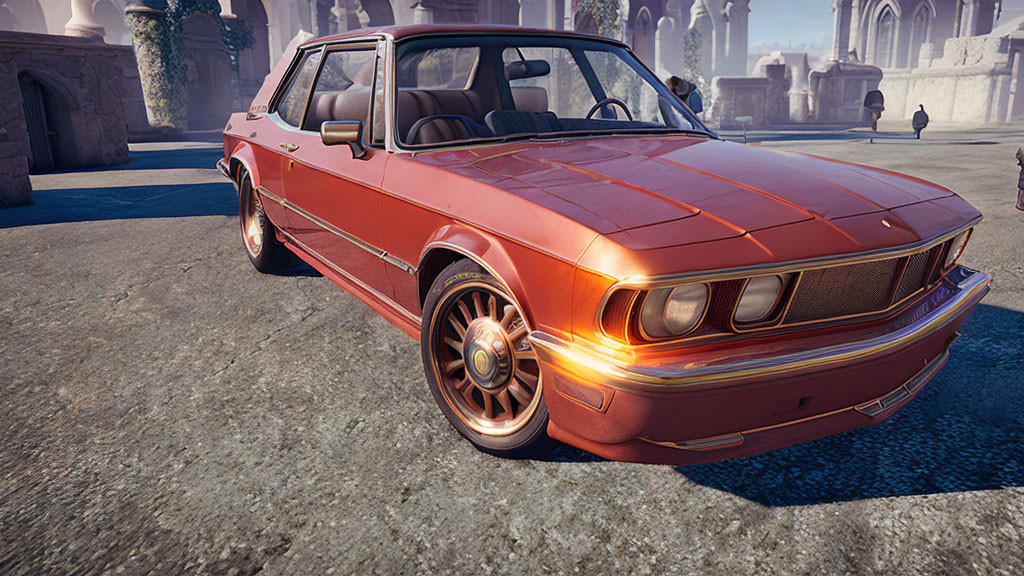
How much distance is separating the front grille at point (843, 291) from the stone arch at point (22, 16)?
52.1 meters

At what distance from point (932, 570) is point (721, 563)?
21.1 inches

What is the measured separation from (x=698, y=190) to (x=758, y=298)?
44cm

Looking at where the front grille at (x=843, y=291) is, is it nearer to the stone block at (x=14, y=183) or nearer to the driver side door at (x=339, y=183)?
the driver side door at (x=339, y=183)

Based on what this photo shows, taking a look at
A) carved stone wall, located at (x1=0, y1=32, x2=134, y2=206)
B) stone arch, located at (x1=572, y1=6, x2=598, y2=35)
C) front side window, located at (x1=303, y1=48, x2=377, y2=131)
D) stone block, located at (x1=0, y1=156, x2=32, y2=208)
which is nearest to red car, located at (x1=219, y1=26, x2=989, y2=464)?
front side window, located at (x1=303, y1=48, x2=377, y2=131)

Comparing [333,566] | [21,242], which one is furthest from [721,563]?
[21,242]

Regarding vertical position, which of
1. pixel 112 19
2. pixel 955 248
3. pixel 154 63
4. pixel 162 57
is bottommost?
pixel 955 248

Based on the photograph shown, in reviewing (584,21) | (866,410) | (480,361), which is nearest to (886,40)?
(584,21)

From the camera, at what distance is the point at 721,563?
1784 mm

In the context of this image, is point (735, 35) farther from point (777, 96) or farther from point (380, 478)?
Result: point (380, 478)

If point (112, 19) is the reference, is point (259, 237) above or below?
below

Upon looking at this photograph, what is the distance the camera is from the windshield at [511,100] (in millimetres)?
2920

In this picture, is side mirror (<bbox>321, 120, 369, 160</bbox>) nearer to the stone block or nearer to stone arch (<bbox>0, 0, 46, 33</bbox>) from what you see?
the stone block

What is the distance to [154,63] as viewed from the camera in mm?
17703

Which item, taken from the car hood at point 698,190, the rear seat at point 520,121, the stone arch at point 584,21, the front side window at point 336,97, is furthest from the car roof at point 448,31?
the stone arch at point 584,21
